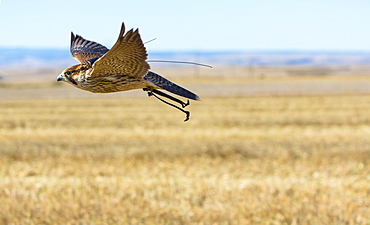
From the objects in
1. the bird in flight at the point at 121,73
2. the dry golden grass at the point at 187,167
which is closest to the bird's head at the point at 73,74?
the bird in flight at the point at 121,73

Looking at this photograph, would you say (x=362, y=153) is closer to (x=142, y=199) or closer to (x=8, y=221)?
(x=142, y=199)

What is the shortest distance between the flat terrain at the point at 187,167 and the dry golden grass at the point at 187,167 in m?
0.02

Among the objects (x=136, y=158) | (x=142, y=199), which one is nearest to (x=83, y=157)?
(x=136, y=158)

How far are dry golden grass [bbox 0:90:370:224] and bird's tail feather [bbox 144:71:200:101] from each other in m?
6.00

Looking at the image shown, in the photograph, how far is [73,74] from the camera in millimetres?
1580

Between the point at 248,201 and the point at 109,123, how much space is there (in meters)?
10.6

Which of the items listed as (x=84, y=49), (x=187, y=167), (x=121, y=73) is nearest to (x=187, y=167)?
(x=187, y=167)

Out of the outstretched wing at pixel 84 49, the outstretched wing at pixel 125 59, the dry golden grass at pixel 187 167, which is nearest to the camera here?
the outstretched wing at pixel 125 59

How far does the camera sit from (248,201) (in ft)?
26.2

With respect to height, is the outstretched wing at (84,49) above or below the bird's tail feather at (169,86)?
above

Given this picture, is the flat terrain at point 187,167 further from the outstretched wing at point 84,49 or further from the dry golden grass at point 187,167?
the outstretched wing at point 84,49

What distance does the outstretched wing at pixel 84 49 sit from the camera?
197 centimetres

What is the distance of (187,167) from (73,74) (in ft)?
31.8

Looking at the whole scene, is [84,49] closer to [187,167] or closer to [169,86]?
[169,86]
